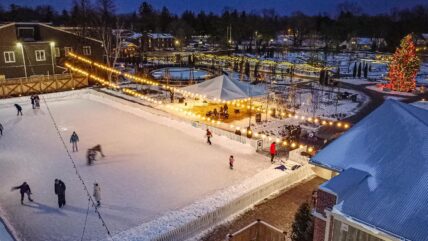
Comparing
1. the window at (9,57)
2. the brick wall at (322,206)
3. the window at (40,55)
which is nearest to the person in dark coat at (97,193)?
the brick wall at (322,206)

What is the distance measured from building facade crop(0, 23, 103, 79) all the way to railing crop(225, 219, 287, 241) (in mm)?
32019

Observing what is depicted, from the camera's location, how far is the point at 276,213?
12.3 metres

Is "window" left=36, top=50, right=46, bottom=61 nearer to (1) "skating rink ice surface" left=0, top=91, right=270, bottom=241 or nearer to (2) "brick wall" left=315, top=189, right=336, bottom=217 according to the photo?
(1) "skating rink ice surface" left=0, top=91, right=270, bottom=241

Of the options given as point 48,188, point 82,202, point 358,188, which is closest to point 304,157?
point 358,188

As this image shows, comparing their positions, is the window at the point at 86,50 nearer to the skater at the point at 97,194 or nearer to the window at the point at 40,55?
the window at the point at 40,55

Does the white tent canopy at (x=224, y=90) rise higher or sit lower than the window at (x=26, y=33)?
lower

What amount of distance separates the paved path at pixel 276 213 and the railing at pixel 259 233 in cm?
69

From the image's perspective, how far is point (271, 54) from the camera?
70.8 metres

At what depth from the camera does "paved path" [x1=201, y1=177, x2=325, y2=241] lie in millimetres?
11312

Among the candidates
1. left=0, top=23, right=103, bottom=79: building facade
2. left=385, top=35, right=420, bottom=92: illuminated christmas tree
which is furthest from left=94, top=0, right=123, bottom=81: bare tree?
left=385, top=35, right=420, bottom=92: illuminated christmas tree

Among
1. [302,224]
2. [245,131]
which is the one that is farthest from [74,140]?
[302,224]

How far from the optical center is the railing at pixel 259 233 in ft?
34.2

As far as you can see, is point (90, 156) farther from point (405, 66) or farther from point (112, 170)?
point (405, 66)

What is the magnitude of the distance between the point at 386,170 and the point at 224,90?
16548 millimetres
